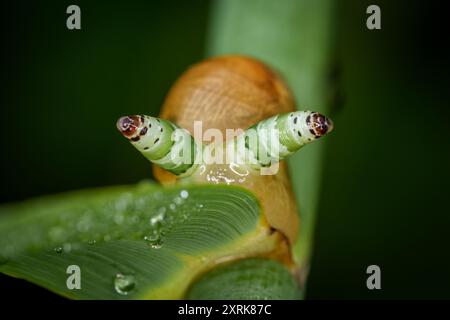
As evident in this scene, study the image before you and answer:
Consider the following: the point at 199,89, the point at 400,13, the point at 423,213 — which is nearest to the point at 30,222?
the point at 199,89

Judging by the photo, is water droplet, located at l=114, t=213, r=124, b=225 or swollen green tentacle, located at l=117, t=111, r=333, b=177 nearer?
water droplet, located at l=114, t=213, r=124, b=225

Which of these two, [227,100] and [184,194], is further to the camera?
[227,100]

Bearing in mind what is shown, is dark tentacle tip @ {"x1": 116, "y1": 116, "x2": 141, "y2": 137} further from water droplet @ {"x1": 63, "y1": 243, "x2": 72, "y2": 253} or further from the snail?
water droplet @ {"x1": 63, "y1": 243, "x2": 72, "y2": 253}

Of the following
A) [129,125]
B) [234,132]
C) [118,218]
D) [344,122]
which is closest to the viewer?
[118,218]

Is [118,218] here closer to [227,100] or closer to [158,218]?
[158,218]

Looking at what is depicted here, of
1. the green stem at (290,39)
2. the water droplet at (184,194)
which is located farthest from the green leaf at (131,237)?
the green stem at (290,39)

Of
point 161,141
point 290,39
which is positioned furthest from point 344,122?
point 161,141

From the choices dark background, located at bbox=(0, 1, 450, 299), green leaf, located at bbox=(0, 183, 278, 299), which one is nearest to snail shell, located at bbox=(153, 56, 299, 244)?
green leaf, located at bbox=(0, 183, 278, 299)

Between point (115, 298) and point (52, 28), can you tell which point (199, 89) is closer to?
point (115, 298)
